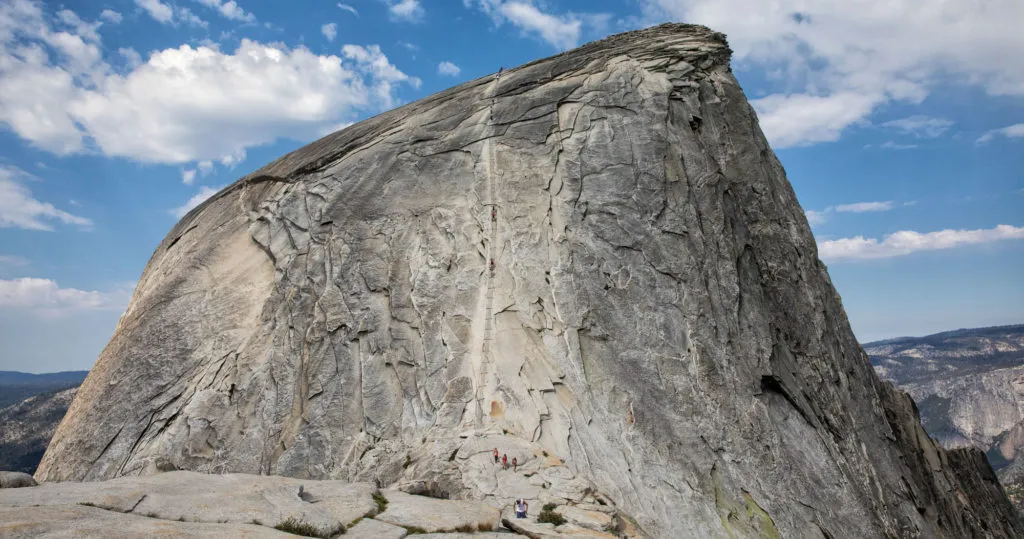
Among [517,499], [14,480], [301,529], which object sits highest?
[14,480]

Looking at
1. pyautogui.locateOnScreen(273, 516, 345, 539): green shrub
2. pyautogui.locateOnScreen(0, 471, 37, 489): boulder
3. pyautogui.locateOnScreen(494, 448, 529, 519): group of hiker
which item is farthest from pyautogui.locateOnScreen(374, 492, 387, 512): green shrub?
pyautogui.locateOnScreen(0, 471, 37, 489): boulder

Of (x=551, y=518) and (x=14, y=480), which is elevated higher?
(x=14, y=480)

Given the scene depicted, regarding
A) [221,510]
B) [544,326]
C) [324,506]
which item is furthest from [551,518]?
[221,510]

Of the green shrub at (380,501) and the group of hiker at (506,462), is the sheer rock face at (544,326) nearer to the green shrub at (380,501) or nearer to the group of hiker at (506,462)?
the group of hiker at (506,462)

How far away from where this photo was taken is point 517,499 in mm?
19250

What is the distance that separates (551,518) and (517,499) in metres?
1.40

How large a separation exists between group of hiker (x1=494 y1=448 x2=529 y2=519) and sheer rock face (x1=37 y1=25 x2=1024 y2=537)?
0.61m

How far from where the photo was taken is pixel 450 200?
26.8m

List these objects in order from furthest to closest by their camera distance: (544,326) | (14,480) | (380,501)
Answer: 1. (544,326)
2. (380,501)
3. (14,480)

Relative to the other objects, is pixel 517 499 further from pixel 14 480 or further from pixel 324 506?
pixel 14 480

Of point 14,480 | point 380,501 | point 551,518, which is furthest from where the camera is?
point 380,501

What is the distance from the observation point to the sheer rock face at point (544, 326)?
2119 cm

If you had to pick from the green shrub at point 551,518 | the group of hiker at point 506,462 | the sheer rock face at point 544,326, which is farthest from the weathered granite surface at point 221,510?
the sheer rock face at point 544,326

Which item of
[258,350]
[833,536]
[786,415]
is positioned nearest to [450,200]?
[258,350]
